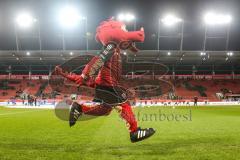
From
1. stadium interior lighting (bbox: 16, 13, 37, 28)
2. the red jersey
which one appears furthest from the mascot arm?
stadium interior lighting (bbox: 16, 13, 37, 28)

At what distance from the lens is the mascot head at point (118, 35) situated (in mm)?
7008

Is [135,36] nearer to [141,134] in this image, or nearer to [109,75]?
[109,75]

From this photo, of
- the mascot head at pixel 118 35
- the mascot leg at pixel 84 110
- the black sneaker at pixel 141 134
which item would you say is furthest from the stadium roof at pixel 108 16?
the black sneaker at pixel 141 134

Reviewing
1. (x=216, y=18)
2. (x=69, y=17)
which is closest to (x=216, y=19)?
(x=216, y=18)

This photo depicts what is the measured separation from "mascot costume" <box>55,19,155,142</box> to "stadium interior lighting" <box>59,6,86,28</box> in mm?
44580

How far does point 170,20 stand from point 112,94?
46667 millimetres

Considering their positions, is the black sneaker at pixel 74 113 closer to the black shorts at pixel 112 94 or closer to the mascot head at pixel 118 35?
the black shorts at pixel 112 94

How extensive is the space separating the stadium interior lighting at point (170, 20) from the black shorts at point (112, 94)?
4579 cm

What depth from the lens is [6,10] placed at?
5222 cm

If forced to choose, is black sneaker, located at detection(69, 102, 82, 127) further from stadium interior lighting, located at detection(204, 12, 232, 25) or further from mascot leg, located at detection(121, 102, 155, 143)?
stadium interior lighting, located at detection(204, 12, 232, 25)

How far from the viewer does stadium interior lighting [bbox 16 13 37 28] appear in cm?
5097

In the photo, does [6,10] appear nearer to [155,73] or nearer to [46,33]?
[46,33]

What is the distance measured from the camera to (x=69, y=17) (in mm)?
51250

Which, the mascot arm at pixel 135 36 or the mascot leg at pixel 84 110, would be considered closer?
the mascot arm at pixel 135 36
